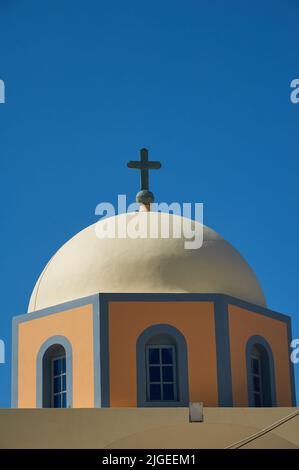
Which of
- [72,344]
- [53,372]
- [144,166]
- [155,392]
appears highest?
[144,166]

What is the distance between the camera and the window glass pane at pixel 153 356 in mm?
19672

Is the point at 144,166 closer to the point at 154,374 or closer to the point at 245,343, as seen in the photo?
the point at 245,343

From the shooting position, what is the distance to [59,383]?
20.1m

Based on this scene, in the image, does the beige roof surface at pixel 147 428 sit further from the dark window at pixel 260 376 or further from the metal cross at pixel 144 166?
the metal cross at pixel 144 166

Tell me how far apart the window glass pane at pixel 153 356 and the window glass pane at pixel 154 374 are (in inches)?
3.8

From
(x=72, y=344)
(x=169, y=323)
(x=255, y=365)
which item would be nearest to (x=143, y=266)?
(x=169, y=323)

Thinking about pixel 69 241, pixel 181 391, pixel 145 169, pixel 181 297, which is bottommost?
pixel 181 391

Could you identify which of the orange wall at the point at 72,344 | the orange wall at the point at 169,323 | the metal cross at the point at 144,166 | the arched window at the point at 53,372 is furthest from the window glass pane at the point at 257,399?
the metal cross at the point at 144,166

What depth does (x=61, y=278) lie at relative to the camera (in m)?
20.8

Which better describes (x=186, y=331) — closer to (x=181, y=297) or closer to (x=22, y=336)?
(x=181, y=297)

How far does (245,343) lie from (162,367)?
5.10ft
